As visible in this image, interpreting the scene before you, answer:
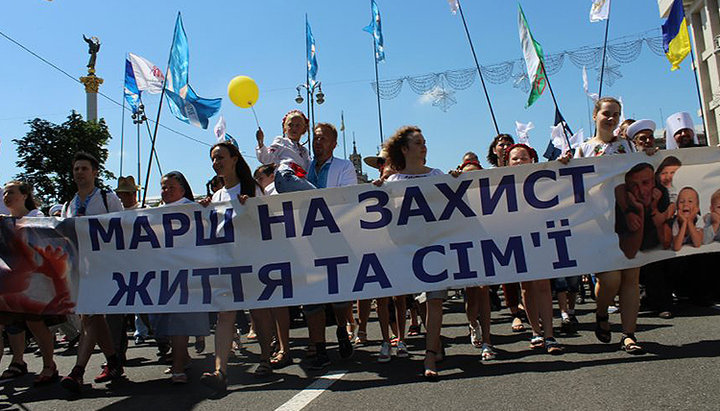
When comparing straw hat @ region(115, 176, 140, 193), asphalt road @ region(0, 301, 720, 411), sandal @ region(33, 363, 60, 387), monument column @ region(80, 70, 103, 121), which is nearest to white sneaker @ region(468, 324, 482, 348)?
asphalt road @ region(0, 301, 720, 411)

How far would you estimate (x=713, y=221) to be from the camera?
4.92 m

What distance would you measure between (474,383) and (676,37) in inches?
373

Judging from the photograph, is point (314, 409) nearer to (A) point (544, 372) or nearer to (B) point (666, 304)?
(A) point (544, 372)

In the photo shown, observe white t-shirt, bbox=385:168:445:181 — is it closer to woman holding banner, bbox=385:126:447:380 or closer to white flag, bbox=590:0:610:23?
woman holding banner, bbox=385:126:447:380

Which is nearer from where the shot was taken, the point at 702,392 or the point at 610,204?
the point at 702,392

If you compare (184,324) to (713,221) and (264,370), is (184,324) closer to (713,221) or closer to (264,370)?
(264,370)

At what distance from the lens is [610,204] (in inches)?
190

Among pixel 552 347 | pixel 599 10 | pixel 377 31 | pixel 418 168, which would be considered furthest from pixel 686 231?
pixel 377 31

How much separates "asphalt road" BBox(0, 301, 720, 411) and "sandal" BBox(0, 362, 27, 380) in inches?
4.3

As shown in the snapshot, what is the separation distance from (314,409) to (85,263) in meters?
2.82

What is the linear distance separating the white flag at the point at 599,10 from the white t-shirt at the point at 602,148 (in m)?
5.21

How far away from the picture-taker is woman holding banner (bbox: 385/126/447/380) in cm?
442

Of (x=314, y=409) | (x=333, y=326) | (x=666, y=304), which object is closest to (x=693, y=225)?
(x=666, y=304)

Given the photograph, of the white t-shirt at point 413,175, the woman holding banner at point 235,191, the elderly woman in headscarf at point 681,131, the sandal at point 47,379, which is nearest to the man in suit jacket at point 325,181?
the woman holding banner at point 235,191
